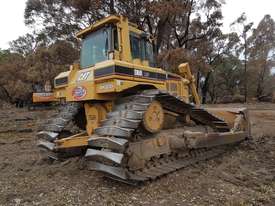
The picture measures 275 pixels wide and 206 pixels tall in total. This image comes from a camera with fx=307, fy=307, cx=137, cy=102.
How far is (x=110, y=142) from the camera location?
A: 4344mm

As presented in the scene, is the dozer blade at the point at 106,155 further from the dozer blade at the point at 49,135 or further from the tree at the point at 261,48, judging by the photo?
the tree at the point at 261,48

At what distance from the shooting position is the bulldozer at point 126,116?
15.0 ft

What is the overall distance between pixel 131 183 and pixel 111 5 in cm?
1599

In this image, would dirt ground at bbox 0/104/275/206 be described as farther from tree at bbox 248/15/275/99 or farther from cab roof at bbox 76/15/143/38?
tree at bbox 248/15/275/99

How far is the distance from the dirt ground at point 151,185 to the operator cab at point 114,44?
2101 millimetres

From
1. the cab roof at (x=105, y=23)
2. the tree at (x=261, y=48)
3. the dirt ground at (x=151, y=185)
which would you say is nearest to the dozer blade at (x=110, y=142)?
the dirt ground at (x=151, y=185)

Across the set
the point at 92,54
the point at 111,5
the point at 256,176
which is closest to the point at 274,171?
the point at 256,176

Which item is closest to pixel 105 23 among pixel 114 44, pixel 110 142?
pixel 114 44

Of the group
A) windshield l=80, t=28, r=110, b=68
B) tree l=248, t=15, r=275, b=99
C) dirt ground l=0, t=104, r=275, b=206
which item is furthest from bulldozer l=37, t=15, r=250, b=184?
tree l=248, t=15, r=275, b=99

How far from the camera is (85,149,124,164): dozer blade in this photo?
14.0ft

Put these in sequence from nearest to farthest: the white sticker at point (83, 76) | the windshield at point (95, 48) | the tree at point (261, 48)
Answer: the white sticker at point (83, 76) < the windshield at point (95, 48) < the tree at point (261, 48)

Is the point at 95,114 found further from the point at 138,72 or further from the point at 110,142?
the point at 110,142

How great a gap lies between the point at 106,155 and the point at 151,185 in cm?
91

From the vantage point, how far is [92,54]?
5.95 m
